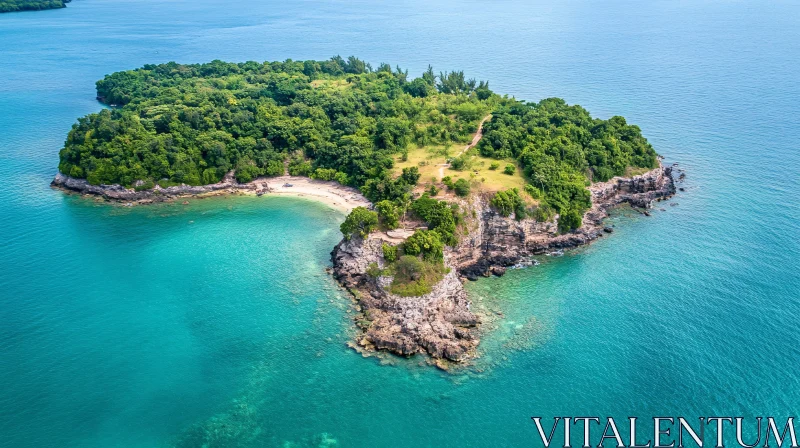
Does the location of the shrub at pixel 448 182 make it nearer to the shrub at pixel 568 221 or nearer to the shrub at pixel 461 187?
the shrub at pixel 461 187

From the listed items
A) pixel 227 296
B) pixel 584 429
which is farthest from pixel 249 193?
pixel 584 429

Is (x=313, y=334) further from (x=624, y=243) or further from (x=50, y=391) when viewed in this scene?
(x=624, y=243)

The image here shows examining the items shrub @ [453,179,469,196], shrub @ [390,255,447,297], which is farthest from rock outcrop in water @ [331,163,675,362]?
shrub @ [453,179,469,196]

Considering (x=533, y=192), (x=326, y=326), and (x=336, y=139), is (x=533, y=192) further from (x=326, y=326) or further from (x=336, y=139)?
(x=336, y=139)

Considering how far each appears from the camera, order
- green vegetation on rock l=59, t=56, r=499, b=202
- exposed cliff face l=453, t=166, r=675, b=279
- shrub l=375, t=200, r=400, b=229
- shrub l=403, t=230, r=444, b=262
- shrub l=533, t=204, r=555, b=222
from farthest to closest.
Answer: green vegetation on rock l=59, t=56, r=499, b=202 < shrub l=533, t=204, r=555, b=222 < exposed cliff face l=453, t=166, r=675, b=279 < shrub l=375, t=200, r=400, b=229 < shrub l=403, t=230, r=444, b=262

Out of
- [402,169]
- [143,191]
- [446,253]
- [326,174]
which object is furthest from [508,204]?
[143,191]

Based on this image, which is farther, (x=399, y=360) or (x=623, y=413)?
(x=399, y=360)

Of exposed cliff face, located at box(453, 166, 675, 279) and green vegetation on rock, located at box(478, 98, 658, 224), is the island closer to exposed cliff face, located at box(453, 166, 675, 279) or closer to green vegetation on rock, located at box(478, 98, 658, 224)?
exposed cliff face, located at box(453, 166, 675, 279)
